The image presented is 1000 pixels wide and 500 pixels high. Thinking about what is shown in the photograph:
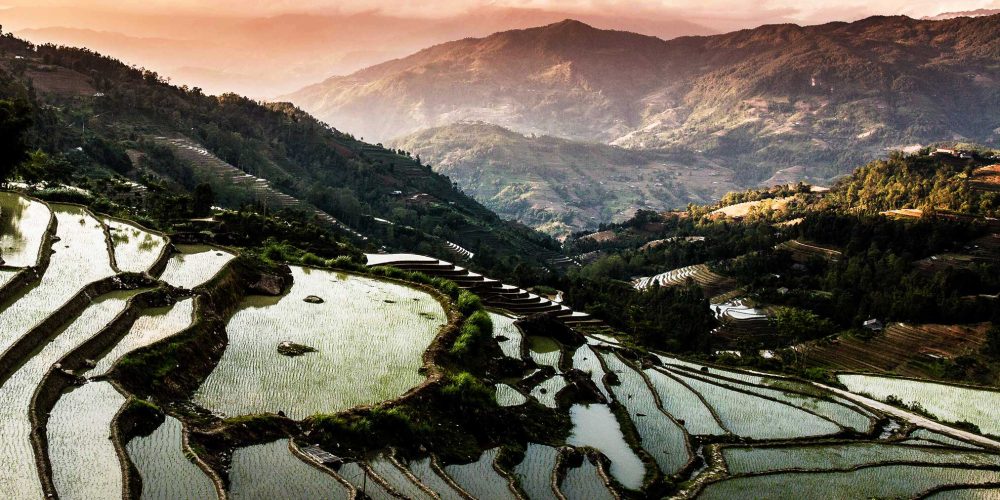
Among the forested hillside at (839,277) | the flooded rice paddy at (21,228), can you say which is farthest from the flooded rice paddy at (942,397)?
the flooded rice paddy at (21,228)

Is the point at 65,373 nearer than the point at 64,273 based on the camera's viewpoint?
Yes

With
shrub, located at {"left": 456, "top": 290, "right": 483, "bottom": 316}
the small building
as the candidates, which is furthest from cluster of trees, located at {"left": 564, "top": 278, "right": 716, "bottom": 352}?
shrub, located at {"left": 456, "top": 290, "right": 483, "bottom": 316}

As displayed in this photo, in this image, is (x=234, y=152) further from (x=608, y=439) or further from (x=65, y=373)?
(x=65, y=373)

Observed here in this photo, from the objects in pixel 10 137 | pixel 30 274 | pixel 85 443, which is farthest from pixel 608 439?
pixel 10 137

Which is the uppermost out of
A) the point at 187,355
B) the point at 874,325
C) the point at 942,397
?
the point at 187,355

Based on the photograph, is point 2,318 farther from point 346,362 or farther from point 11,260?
point 346,362

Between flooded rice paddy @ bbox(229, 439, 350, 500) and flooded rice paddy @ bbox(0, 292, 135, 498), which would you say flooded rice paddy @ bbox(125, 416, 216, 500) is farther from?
flooded rice paddy @ bbox(0, 292, 135, 498)

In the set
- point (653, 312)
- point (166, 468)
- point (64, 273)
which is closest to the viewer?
point (166, 468)

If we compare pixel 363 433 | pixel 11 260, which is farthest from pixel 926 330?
pixel 11 260
